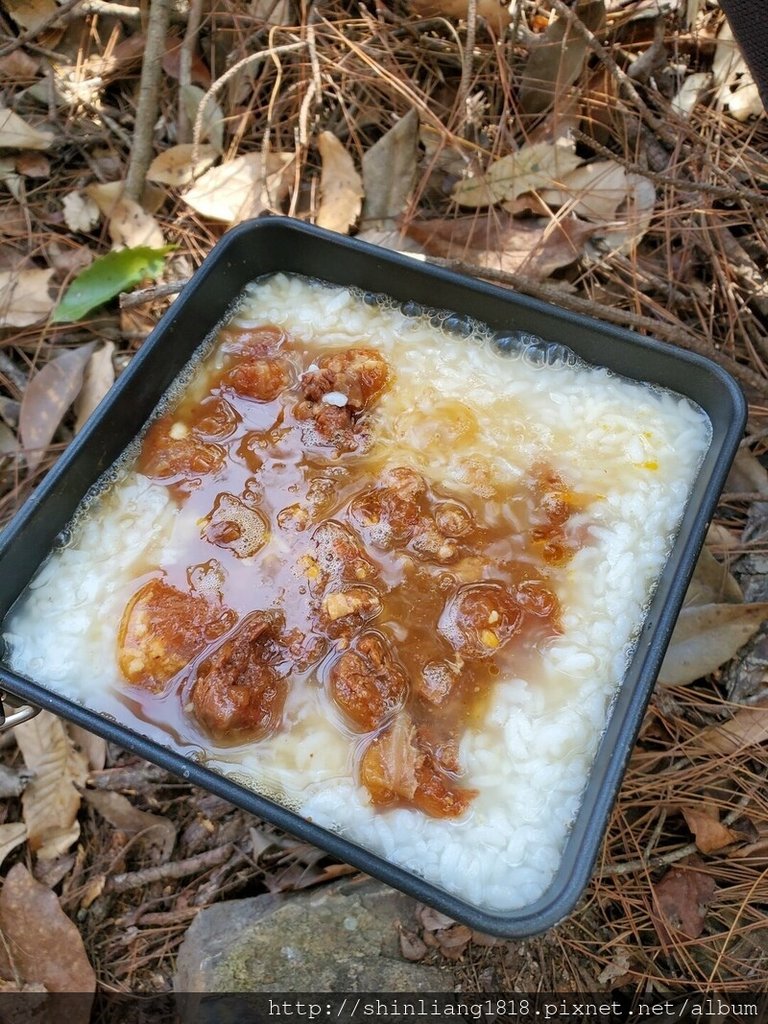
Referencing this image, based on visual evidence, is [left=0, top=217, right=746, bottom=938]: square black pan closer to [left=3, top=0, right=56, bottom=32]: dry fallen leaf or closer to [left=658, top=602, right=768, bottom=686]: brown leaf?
[left=658, top=602, right=768, bottom=686]: brown leaf

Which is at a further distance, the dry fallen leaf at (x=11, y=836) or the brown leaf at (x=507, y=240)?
the brown leaf at (x=507, y=240)

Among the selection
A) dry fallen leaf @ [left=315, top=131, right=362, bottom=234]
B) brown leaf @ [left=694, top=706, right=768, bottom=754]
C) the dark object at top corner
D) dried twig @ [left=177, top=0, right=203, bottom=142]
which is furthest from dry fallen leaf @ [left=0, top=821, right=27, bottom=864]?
the dark object at top corner

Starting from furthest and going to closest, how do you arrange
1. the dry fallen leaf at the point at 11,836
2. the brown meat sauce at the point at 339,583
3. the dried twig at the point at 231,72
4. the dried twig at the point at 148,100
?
the dried twig at the point at 231,72 → the dried twig at the point at 148,100 → the dry fallen leaf at the point at 11,836 → the brown meat sauce at the point at 339,583

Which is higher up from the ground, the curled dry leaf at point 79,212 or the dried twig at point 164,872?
the curled dry leaf at point 79,212

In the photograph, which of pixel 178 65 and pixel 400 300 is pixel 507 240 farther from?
pixel 178 65

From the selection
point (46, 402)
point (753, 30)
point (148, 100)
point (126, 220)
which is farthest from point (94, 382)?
point (753, 30)

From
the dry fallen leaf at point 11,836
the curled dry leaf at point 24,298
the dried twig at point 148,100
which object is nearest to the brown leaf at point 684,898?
the dry fallen leaf at point 11,836

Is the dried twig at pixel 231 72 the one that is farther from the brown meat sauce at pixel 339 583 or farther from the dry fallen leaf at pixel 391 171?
the brown meat sauce at pixel 339 583
